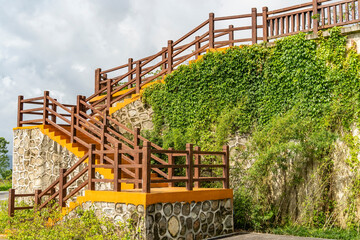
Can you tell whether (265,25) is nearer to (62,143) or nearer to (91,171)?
(91,171)

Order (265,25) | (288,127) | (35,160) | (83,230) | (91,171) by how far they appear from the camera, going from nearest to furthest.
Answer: (83,230) → (91,171) → (288,127) → (265,25) → (35,160)

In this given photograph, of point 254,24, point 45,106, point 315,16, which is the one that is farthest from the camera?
point 45,106

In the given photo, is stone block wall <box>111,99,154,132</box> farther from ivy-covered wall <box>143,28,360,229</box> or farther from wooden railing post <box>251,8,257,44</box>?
wooden railing post <box>251,8,257,44</box>

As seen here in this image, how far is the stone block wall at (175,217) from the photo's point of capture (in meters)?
8.43

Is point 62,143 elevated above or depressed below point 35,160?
above

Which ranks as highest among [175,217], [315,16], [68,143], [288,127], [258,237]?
[315,16]

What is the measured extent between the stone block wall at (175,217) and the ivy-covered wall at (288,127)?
1.03 metres

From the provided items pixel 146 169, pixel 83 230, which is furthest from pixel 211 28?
pixel 83 230

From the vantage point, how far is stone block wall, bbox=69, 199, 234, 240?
332 inches

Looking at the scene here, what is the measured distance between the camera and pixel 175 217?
8.97 meters

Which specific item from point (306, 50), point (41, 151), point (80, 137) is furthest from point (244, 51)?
point (41, 151)

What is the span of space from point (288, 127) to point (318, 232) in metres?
2.94

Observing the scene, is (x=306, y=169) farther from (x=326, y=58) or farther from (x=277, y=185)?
(x=326, y=58)

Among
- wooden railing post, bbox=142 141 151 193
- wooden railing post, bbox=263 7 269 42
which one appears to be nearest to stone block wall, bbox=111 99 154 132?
wooden railing post, bbox=263 7 269 42
